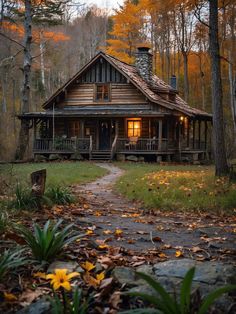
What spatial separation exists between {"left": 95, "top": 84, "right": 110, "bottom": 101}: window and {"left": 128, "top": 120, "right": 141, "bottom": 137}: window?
2575 mm

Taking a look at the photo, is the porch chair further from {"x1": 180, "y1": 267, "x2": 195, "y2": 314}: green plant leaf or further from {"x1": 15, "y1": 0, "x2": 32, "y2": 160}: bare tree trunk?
{"x1": 180, "y1": 267, "x2": 195, "y2": 314}: green plant leaf

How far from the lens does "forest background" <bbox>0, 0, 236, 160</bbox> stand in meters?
32.7

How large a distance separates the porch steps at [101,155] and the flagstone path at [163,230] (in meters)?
18.2

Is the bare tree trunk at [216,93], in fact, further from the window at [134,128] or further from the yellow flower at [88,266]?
the window at [134,128]

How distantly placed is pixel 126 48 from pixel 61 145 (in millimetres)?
18331

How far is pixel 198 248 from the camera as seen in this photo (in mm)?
6023

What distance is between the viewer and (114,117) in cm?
3059

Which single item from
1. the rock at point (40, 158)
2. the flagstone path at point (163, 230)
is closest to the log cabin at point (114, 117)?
the rock at point (40, 158)

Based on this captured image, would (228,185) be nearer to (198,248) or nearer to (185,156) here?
(198,248)

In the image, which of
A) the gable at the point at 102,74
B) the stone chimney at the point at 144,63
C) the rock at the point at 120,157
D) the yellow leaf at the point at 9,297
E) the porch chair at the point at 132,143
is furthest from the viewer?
the stone chimney at the point at 144,63

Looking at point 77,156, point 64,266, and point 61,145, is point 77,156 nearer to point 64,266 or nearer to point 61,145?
point 61,145

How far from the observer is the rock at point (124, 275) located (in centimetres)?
427

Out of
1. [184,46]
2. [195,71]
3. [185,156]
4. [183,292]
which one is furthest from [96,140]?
[183,292]

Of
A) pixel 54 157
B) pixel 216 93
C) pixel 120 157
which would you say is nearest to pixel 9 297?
pixel 216 93
